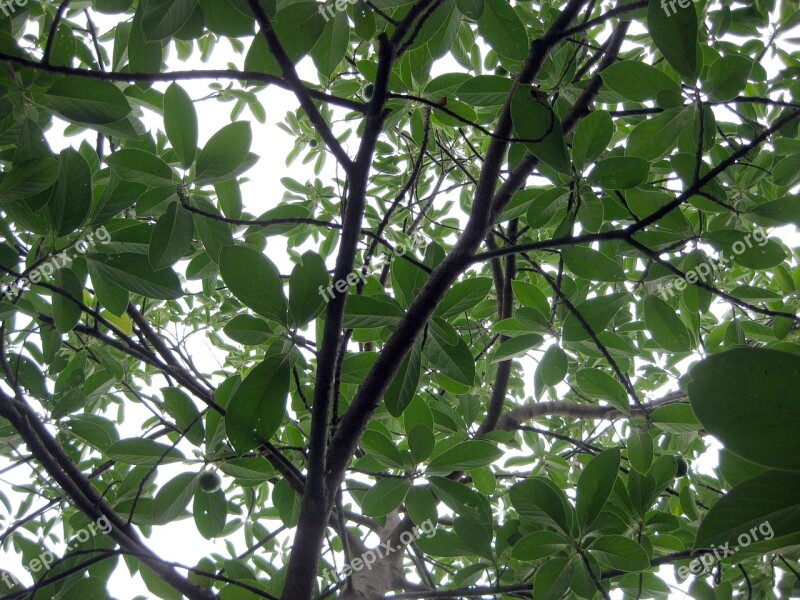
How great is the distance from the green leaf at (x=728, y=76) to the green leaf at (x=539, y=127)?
1.08 ft

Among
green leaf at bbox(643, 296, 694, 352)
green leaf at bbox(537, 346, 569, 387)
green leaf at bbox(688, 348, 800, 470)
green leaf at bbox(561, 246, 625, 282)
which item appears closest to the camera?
green leaf at bbox(688, 348, 800, 470)

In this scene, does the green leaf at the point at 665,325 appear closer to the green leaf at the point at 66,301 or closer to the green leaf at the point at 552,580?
the green leaf at the point at 552,580

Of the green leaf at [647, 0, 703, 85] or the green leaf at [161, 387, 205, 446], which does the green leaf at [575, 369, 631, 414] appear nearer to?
the green leaf at [647, 0, 703, 85]

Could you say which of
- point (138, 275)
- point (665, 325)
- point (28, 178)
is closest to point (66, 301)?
point (138, 275)

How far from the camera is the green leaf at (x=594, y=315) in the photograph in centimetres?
126

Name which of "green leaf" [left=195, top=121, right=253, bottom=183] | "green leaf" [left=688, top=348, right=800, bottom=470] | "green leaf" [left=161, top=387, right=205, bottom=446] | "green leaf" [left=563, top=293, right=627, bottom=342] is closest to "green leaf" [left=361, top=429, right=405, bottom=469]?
"green leaf" [left=161, top=387, right=205, bottom=446]

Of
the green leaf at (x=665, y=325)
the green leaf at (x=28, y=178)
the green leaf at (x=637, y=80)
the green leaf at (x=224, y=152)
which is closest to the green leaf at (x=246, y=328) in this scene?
the green leaf at (x=224, y=152)

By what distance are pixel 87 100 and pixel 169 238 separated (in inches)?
10.4

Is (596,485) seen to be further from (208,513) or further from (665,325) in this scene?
(208,513)

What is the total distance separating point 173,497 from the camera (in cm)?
120

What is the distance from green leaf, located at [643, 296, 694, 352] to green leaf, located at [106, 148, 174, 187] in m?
1.07

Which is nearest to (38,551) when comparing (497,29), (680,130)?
(497,29)

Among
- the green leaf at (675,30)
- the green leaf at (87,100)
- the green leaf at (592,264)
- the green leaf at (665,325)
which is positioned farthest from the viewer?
the green leaf at (665,325)

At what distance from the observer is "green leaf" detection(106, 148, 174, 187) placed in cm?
101
